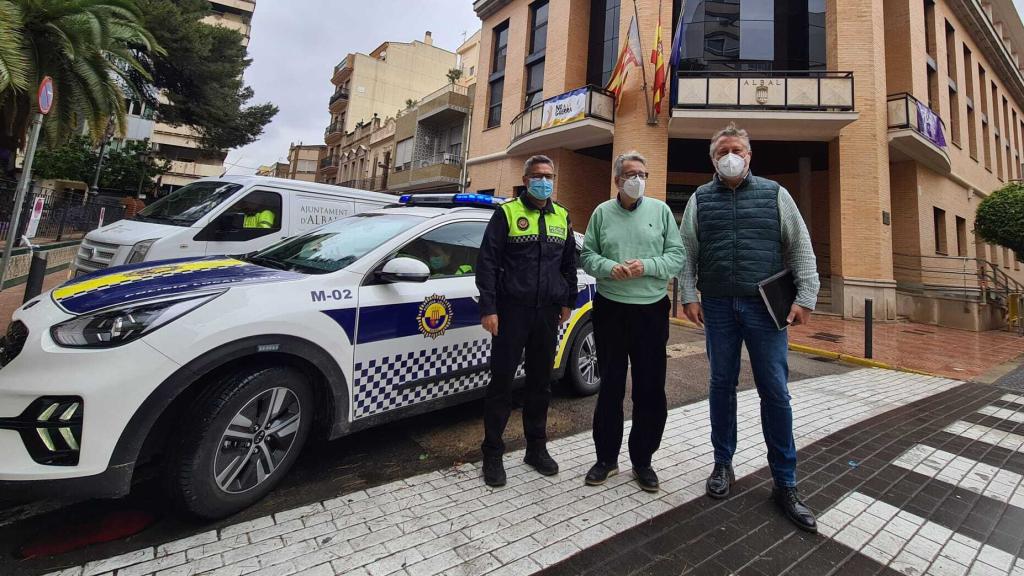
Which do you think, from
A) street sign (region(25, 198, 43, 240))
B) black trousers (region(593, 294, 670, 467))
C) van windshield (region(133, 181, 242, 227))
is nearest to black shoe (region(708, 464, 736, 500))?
black trousers (region(593, 294, 670, 467))

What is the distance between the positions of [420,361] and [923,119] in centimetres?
1908

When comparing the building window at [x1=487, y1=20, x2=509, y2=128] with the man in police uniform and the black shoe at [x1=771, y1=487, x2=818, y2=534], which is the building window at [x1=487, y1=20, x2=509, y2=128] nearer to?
the man in police uniform

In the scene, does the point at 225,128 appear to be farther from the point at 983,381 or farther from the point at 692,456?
the point at 983,381

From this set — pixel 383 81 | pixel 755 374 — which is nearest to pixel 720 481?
pixel 755 374

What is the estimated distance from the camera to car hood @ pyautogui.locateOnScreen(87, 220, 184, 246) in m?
5.42

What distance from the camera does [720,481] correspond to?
2.67m

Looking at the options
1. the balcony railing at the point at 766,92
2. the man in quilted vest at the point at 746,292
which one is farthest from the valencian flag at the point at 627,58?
the man in quilted vest at the point at 746,292

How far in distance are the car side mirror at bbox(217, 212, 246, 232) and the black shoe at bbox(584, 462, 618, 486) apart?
5.98 meters

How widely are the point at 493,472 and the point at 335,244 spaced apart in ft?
6.12

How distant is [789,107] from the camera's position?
13.0 m

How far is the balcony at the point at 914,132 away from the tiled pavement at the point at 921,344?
5998 millimetres

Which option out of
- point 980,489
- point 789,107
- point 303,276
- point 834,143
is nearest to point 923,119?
point 834,143

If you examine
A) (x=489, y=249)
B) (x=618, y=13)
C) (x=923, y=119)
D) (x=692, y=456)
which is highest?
(x=618, y=13)

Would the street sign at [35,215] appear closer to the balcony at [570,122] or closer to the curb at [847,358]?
the curb at [847,358]
